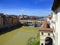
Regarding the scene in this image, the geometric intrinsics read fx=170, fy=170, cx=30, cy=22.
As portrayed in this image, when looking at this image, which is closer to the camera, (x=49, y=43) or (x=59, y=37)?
(x=59, y=37)

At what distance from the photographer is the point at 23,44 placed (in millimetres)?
7973

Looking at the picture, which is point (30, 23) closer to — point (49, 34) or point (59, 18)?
point (49, 34)

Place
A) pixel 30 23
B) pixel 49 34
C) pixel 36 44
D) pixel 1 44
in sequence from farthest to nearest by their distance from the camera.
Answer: pixel 30 23
pixel 1 44
pixel 36 44
pixel 49 34

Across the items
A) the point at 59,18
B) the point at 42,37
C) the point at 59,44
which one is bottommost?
the point at 42,37

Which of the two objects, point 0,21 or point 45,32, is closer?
point 45,32

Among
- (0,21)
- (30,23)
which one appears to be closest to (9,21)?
(0,21)

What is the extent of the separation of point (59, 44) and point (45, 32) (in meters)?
4.74

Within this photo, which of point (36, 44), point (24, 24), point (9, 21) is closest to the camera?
point (36, 44)

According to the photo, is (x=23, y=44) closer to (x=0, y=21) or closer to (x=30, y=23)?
(x=0, y=21)

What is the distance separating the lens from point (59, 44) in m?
1.21

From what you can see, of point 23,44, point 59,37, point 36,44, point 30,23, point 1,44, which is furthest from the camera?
point 30,23

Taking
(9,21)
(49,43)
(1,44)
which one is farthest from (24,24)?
(49,43)

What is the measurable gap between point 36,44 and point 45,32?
2.06 feet

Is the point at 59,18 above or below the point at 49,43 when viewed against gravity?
above
